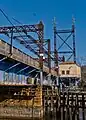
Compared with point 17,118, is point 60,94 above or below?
above

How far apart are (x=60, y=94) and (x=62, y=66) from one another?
49909mm

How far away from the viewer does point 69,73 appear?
295ft

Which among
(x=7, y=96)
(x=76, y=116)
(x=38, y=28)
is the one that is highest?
(x=38, y=28)

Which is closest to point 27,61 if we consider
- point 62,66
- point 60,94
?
point 60,94

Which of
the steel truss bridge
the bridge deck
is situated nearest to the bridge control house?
the steel truss bridge

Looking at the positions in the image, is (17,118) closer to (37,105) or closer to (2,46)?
(37,105)

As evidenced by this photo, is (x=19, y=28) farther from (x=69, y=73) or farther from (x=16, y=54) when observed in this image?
(x=69, y=73)

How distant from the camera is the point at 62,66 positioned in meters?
91.7

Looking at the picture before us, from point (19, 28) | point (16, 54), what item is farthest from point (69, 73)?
point (16, 54)

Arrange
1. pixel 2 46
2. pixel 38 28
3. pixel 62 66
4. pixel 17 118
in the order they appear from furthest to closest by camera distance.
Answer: pixel 62 66 < pixel 38 28 < pixel 17 118 < pixel 2 46

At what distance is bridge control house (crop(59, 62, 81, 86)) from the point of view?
8906cm

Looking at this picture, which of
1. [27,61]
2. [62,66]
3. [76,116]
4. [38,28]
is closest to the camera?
[76,116]

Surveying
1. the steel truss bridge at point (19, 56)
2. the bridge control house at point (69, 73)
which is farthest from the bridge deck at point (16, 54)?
the bridge control house at point (69, 73)

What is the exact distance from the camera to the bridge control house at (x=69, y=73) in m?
89.1
